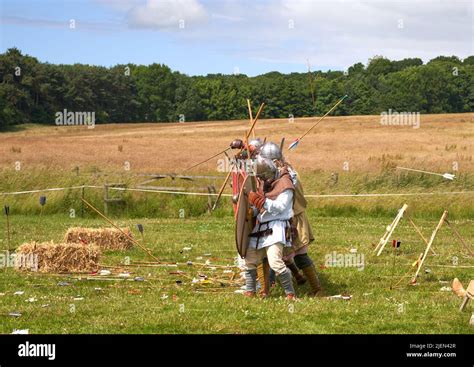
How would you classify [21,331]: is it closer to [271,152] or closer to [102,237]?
Answer: [271,152]

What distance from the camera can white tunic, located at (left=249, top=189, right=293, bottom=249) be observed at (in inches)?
467

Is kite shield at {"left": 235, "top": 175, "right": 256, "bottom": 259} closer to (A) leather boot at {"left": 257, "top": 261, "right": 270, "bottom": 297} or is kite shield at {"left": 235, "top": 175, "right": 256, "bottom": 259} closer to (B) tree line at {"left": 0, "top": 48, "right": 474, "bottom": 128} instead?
(A) leather boot at {"left": 257, "top": 261, "right": 270, "bottom": 297}

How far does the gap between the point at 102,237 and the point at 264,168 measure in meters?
6.41

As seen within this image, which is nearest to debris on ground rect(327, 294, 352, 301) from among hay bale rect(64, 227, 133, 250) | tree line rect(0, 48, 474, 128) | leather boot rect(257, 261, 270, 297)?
leather boot rect(257, 261, 270, 297)

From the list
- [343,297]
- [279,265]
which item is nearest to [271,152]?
[279,265]

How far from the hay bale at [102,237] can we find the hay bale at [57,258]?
2.25 m

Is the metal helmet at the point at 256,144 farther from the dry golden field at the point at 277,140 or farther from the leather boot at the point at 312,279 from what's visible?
the dry golden field at the point at 277,140

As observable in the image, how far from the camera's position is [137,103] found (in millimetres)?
76438

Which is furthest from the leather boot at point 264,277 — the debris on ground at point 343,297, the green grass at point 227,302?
the debris on ground at point 343,297

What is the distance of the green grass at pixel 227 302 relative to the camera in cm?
1045

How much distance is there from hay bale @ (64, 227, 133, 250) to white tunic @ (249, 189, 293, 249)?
239 inches

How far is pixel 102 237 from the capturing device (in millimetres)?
17562

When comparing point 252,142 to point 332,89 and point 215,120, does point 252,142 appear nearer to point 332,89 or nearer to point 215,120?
point 332,89
